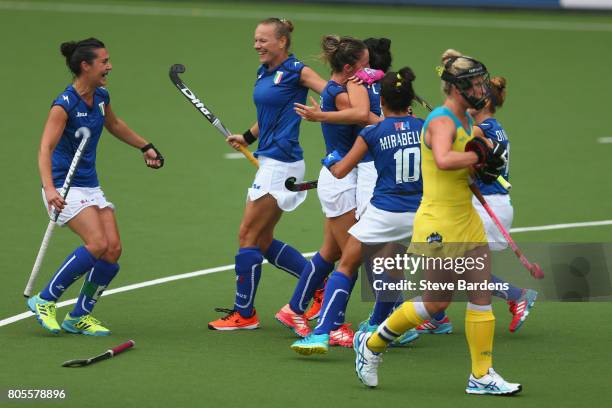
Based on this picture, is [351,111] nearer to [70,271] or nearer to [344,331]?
[344,331]

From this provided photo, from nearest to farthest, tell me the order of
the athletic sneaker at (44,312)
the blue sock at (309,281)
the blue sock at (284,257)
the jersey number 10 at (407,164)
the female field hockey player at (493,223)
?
the jersey number 10 at (407,164), the athletic sneaker at (44,312), the female field hockey player at (493,223), the blue sock at (309,281), the blue sock at (284,257)

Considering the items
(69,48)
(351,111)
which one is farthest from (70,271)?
(351,111)

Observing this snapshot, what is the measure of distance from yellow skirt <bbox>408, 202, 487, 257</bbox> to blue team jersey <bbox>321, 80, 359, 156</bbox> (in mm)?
1549

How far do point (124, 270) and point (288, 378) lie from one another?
334 centimetres

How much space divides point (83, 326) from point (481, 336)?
3245mm

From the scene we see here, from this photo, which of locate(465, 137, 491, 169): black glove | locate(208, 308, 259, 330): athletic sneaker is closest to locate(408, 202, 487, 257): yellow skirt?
locate(465, 137, 491, 169): black glove

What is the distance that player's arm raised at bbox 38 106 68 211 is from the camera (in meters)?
9.41

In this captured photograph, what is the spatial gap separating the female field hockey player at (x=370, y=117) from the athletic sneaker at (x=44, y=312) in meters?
1.94

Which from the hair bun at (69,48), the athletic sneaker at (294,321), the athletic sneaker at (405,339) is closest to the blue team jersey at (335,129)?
the athletic sneaker at (294,321)

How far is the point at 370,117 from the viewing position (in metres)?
9.49

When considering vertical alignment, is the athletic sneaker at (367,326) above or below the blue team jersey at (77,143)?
below

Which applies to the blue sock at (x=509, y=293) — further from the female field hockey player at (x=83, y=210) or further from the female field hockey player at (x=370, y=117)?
the female field hockey player at (x=83, y=210)

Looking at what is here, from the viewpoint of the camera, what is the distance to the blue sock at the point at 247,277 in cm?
1014

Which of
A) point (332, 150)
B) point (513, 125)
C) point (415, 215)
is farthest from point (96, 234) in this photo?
point (513, 125)
